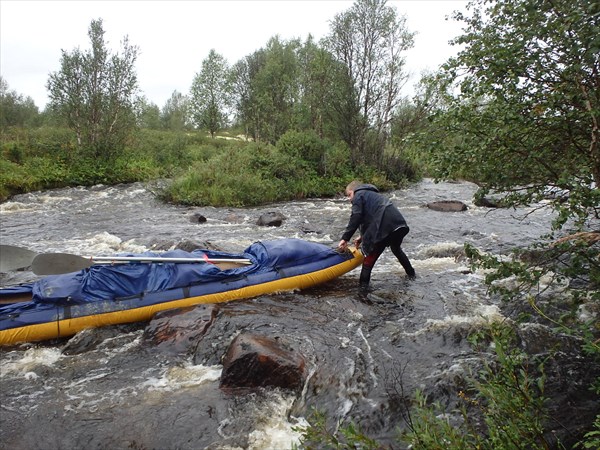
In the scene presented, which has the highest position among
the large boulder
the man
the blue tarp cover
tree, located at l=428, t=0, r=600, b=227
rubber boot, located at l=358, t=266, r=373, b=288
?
tree, located at l=428, t=0, r=600, b=227

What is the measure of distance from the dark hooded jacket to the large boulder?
8.81ft

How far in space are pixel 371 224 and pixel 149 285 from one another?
141 inches

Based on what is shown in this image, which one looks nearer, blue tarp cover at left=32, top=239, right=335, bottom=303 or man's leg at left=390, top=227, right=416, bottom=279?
blue tarp cover at left=32, top=239, right=335, bottom=303

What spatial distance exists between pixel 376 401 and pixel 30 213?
13.7 metres

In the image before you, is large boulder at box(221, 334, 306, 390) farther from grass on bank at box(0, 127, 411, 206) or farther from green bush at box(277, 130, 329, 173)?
green bush at box(277, 130, 329, 173)

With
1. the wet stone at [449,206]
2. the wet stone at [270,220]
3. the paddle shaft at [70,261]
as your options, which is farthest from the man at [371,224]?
the wet stone at [449,206]

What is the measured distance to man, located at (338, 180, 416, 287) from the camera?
21.2ft

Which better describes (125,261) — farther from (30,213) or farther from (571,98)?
(30,213)

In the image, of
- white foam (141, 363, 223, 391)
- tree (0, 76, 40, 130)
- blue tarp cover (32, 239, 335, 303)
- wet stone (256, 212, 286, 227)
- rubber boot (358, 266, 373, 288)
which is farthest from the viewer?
tree (0, 76, 40, 130)

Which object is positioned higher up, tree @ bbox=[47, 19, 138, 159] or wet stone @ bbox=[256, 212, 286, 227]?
tree @ bbox=[47, 19, 138, 159]

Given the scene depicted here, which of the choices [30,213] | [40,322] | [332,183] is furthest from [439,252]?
[30,213]

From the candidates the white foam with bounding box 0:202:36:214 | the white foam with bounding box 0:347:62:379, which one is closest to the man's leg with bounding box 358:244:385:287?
the white foam with bounding box 0:347:62:379

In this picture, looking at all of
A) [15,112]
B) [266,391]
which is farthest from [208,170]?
[15,112]

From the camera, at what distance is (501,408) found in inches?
85.6
